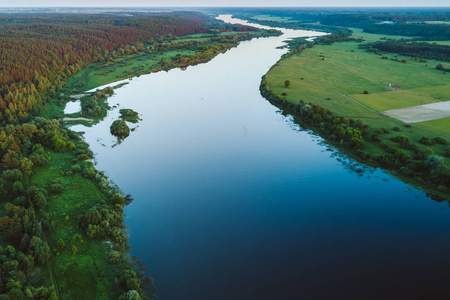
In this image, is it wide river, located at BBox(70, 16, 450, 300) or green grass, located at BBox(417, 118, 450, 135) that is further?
green grass, located at BBox(417, 118, 450, 135)

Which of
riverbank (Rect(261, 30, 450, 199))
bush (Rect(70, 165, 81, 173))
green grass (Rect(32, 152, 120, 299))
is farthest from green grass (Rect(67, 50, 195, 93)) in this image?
green grass (Rect(32, 152, 120, 299))

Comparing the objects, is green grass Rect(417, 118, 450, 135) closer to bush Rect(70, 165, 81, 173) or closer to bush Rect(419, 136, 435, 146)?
bush Rect(419, 136, 435, 146)

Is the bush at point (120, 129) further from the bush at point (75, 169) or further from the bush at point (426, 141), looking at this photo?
the bush at point (426, 141)

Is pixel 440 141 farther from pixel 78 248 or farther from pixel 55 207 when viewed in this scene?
pixel 55 207

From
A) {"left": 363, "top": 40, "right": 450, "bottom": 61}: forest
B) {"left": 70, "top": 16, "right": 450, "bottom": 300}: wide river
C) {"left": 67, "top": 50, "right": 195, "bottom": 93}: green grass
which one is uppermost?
{"left": 363, "top": 40, "right": 450, "bottom": 61}: forest

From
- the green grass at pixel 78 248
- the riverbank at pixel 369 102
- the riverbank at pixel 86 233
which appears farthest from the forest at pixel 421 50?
the green grass at pixel 78 248
